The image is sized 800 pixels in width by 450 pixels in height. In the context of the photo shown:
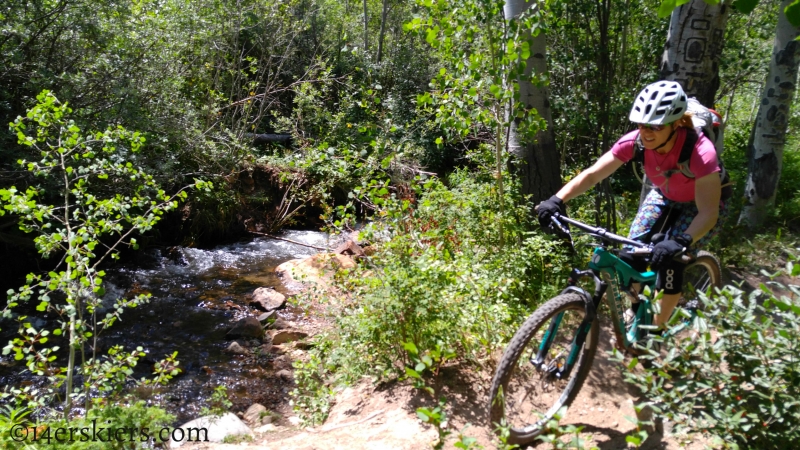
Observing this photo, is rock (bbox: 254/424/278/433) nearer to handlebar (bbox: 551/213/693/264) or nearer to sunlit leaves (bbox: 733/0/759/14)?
handlebar (bbox: 551/213/693/264)

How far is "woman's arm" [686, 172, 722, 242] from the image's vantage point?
10.4 feet

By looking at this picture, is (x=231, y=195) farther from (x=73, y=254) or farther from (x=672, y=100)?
(x=672, y=100)

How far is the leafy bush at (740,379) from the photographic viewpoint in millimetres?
2219

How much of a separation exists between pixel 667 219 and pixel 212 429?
372cm

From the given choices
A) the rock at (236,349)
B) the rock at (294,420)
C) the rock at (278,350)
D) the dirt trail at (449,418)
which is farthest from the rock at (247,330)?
the dirt trail at (449,418)

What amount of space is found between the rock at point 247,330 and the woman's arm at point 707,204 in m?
5.16

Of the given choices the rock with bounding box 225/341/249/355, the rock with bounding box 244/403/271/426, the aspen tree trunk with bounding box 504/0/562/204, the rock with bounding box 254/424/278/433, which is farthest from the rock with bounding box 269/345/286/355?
the aspen tree trunk with bounding box 504/0/562/204

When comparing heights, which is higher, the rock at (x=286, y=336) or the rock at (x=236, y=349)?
the rock at (x=286, y=336)

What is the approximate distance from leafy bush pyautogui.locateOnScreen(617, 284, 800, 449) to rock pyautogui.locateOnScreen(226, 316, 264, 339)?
5.19 m

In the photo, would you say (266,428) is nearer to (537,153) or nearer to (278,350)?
(278,350)

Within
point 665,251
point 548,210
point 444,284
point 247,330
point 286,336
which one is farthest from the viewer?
point 247,330

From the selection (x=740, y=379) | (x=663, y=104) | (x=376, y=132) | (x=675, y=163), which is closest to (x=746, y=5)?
(x=663, y=104)

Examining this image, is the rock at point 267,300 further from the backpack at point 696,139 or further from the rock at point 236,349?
the backpack at point 696,139

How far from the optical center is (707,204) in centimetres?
318
